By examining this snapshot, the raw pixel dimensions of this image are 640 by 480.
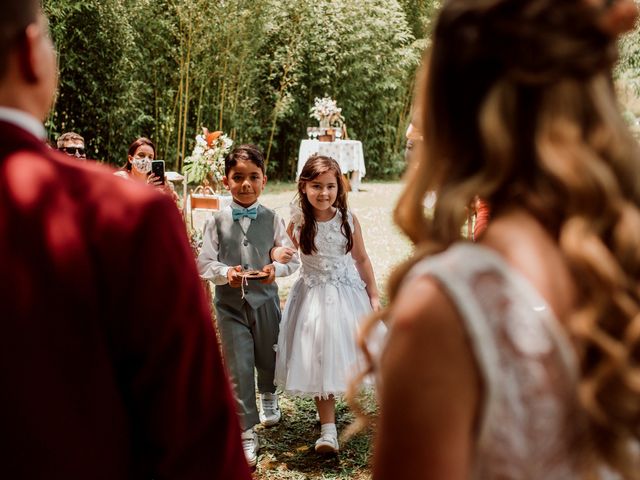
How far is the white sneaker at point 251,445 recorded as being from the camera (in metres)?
3.74

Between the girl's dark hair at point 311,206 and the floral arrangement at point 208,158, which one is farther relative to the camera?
the floral arrangement at point 208,158

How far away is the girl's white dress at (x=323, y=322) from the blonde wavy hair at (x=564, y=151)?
9.75 feet

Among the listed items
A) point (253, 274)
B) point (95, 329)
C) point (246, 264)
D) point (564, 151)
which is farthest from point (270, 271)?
point (564, 151)

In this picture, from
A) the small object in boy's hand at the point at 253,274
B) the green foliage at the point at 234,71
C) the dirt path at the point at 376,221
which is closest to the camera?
the small object in boy's hand at the point at 253,274

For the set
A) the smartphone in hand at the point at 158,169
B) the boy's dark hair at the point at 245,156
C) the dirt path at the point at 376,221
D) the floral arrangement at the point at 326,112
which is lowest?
the dirt path at the point at 376,221

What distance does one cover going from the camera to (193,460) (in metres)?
1.14

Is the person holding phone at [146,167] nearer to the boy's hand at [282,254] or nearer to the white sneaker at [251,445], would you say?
the boy's hand at [282,254]

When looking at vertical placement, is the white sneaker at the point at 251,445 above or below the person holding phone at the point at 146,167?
below

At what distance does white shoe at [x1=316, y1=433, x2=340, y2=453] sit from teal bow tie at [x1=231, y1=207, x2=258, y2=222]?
1282 mm

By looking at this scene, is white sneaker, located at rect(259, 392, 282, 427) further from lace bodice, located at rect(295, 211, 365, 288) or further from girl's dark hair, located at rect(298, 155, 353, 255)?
girl's dark hair, located at rect(298, 155, 353, 255)

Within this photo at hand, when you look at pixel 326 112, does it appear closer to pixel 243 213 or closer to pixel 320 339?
pixel 243 213

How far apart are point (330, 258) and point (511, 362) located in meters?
3.33

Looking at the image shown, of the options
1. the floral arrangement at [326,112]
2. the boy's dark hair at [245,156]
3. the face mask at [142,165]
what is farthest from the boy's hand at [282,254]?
the floral arrangement at [326,112]

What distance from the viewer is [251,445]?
3.79 m
